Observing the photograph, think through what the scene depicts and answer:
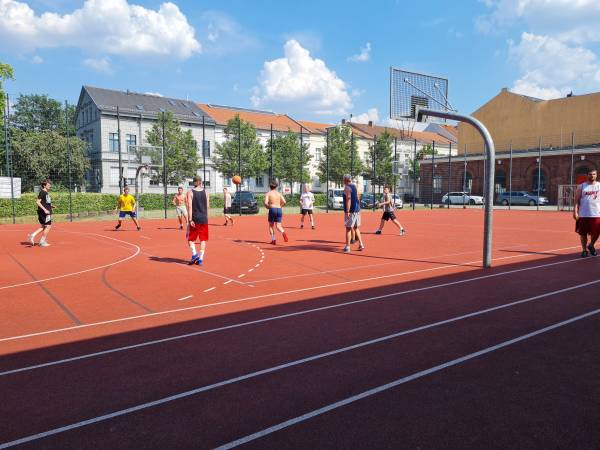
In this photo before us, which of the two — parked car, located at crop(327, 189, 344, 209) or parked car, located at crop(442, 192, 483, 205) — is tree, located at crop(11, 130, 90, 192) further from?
parked car, located at crop(442, 192, 483, 205)

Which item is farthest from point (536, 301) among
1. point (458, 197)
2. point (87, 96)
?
point (87, 96)

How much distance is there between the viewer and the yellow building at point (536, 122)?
155ft

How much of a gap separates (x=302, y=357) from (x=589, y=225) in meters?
8.63

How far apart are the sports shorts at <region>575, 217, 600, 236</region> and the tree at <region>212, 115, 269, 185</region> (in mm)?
38064

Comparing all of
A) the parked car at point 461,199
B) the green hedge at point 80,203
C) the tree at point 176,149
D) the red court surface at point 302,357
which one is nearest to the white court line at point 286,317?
the red court surface at point 302,357

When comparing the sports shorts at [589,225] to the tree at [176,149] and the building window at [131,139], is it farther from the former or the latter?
the building window at [131,139]

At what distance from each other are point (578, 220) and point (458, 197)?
A: 1467 inches

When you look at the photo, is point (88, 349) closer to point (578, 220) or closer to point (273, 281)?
point (273, 281)

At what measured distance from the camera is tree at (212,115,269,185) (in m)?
46.6

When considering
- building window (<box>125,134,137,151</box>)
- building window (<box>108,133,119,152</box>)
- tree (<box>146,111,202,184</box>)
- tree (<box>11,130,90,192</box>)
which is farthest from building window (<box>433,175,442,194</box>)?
tree (<box>11,130,90,192</box>)

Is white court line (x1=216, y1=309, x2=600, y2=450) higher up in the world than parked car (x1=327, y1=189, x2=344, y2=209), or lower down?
lower down

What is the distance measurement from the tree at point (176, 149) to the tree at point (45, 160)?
6.96 meters

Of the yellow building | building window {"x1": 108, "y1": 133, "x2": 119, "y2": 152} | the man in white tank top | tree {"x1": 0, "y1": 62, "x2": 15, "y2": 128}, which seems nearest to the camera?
the man in white tank top

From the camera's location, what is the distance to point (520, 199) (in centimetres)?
4388
